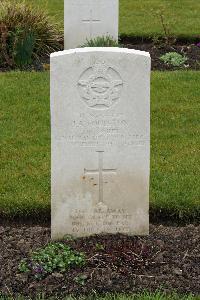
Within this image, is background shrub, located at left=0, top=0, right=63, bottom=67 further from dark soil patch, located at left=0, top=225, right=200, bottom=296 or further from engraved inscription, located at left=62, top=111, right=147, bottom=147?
engraved inscription, located at left=62, top=111, right=147, bottom=147

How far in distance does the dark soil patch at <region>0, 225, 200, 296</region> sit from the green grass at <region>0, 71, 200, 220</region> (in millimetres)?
522

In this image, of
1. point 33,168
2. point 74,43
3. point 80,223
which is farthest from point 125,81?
point 74,43

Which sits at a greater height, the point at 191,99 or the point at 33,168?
the point at 191,99

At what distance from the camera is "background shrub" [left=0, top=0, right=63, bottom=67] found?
32.7 feet

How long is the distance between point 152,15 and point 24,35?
3.88m

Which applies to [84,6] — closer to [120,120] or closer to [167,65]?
[167,65]

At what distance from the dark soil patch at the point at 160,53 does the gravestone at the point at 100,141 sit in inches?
195

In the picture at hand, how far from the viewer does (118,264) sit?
201 inches

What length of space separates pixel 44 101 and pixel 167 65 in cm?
239

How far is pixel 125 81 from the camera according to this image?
5137 mm

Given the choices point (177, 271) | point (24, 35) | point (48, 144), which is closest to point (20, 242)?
point (177, 271)

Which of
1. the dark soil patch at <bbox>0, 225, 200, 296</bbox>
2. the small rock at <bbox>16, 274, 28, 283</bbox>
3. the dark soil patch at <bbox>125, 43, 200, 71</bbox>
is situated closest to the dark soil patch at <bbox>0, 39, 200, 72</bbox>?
the dark soil patch at <bbox>125, 43, 200, 71</bbox>

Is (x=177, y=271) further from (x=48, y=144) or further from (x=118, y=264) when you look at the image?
(x=48, y=144)

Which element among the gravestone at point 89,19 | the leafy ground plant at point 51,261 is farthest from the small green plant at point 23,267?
the gravestone at point 89,19
